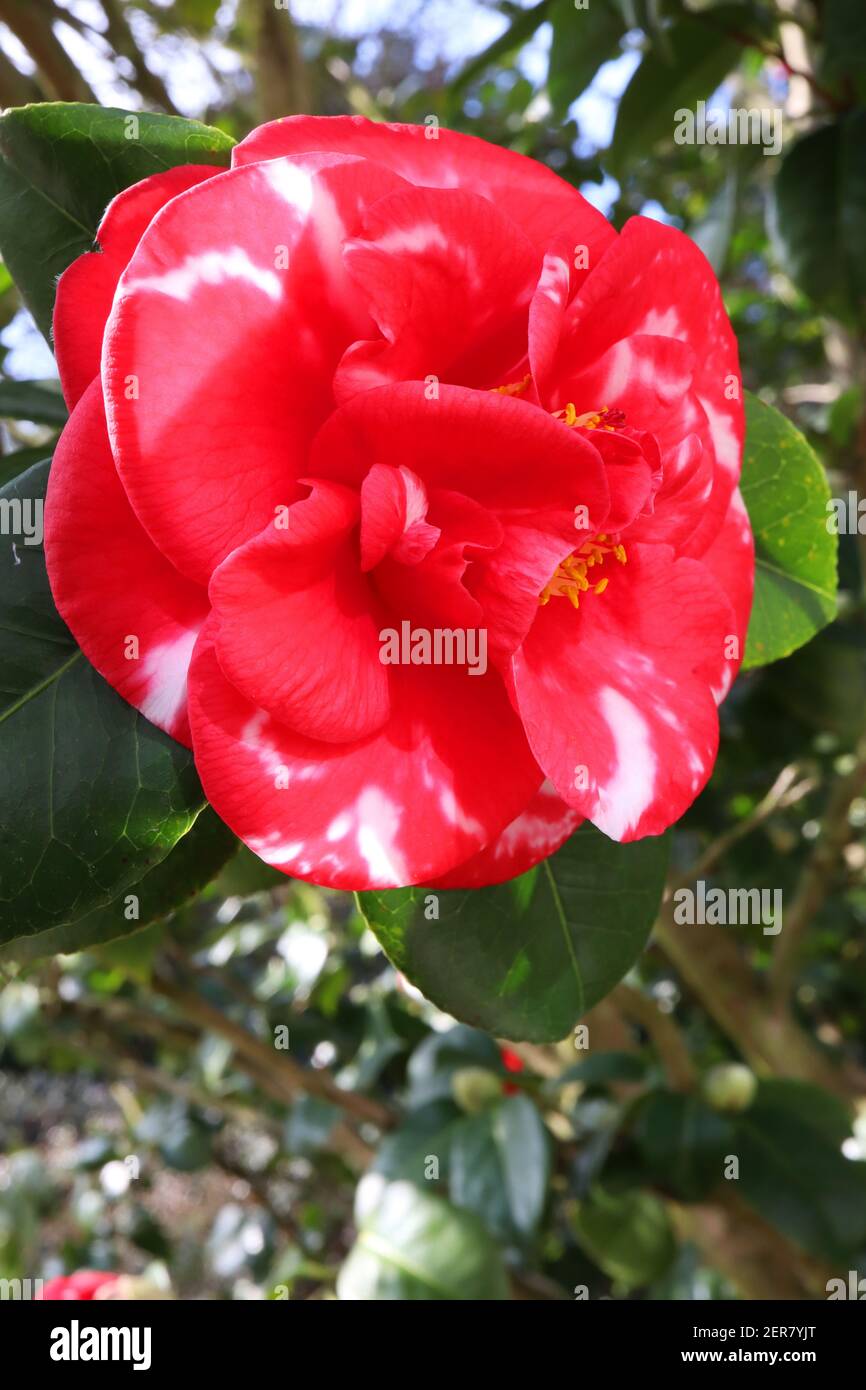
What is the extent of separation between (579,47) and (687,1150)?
1.38 metres

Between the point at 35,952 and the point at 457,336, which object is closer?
the point at 457,336

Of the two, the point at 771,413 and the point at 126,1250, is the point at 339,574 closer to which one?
the point at 771,413

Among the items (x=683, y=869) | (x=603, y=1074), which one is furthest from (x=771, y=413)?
(x=683, y=869)

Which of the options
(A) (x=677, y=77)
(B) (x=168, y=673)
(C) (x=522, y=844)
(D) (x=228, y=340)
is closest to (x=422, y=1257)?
(C) (x=522, y=844)

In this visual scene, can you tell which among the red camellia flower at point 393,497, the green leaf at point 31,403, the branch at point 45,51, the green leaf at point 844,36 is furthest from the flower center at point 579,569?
the green leaf at point 844,36

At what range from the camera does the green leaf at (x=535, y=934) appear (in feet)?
2.12

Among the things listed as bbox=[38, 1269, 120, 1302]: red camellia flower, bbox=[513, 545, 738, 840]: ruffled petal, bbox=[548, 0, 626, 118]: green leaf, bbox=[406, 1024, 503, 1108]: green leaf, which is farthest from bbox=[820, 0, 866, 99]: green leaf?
bbox=[38, 1269, 120, 1302]: red camellia flower

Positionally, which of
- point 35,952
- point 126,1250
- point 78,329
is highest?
point 78,329

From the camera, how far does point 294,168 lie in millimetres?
478

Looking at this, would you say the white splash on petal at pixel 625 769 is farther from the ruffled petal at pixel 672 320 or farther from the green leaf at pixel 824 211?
the green leaf at pixel 824 211
